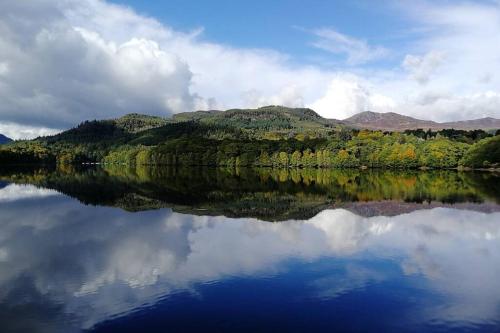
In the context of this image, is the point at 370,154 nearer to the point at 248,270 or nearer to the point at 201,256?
the point at 201,256

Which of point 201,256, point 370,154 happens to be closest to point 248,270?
point 201,256

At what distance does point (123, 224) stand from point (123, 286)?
17287 mm

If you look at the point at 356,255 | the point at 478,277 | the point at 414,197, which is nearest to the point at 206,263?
the point at 356,255

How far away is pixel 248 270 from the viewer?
23359mm

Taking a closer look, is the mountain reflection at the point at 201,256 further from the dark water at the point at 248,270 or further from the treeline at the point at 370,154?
the treeline at the point at 370,154

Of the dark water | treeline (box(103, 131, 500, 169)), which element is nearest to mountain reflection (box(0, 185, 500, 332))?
the dark water

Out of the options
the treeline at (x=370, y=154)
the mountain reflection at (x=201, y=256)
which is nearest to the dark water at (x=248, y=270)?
the mountain reflection at (x=201, y=256)

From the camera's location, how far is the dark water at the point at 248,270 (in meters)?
16.6

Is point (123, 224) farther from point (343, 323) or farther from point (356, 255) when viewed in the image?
point (343, 323)

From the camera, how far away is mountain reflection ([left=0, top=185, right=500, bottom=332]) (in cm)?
1833

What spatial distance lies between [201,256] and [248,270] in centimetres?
415

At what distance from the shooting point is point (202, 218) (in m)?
40.3

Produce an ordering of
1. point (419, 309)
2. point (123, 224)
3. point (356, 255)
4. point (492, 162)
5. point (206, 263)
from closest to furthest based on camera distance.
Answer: point (419, 309) → point (206, 263) → point (356, 255) → point (123, 224) → point (492, 162)

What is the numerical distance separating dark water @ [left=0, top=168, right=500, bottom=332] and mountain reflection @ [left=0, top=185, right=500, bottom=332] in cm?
9
